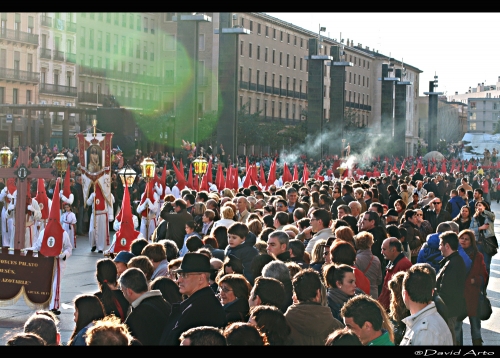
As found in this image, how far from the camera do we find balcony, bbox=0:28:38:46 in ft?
194

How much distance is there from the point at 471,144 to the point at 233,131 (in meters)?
71.7

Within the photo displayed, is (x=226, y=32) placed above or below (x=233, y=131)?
above

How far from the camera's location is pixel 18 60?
6169 cm

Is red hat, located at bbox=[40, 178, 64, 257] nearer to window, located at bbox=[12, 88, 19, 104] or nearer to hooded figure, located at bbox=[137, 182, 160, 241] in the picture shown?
hooded figure, located at bbox=[137, 182, 160, 241]

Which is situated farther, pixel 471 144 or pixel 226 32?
pixel 471 144

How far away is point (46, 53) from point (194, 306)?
6245cm

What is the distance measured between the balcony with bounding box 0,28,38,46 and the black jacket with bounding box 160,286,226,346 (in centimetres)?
5620

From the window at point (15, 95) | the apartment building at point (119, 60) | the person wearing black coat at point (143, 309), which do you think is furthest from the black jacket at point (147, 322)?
the apartment building at point (119, 60)

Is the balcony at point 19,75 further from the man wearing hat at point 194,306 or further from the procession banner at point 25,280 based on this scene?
the man wearing hat at point 194,306

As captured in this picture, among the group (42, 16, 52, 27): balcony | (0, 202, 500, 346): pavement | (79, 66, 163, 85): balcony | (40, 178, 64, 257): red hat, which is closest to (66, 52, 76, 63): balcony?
(79, 66, 163, 85): balcony

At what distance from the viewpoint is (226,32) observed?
106ft

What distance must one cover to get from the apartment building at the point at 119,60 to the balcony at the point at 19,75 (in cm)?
659
